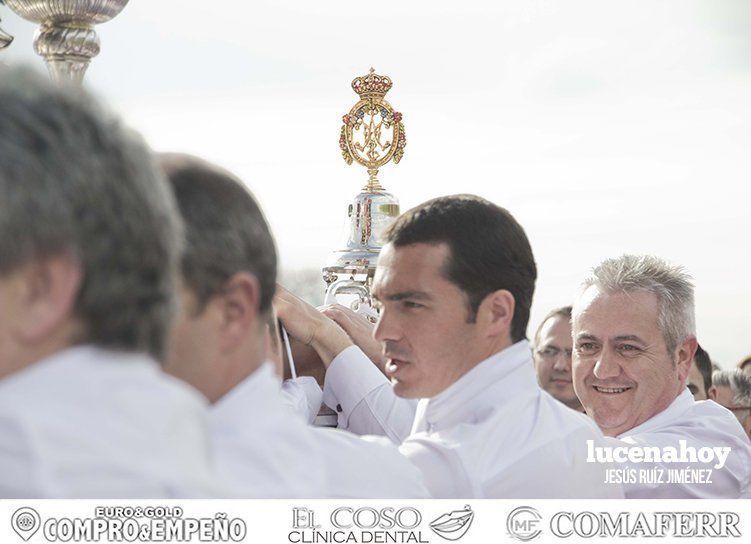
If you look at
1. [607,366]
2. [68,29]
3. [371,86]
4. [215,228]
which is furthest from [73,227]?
[371,86]

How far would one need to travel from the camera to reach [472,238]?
5.98 ft

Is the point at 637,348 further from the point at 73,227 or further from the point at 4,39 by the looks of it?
the point at 73,227

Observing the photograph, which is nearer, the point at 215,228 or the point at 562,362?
the point at 215,228

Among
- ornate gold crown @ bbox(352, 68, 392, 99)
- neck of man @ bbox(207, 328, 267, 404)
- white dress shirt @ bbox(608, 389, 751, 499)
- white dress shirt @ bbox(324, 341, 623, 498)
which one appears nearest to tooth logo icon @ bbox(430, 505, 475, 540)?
white dress shirt @ bbox(324, 341, 623, 498)

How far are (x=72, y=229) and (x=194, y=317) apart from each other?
27 cm

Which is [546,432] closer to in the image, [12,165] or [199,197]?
[199,197]

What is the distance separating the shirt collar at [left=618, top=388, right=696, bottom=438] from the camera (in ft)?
8.39

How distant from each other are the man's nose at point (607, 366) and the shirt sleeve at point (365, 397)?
55cm

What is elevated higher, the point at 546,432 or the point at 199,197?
the point at 199,197

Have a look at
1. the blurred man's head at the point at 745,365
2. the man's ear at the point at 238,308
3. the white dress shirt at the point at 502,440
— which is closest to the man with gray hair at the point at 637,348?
the white dress shirt at the point at 502,440

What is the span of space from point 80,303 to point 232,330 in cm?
25

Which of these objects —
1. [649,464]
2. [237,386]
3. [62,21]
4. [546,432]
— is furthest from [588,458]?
[62,21]

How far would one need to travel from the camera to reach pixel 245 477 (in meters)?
1.09

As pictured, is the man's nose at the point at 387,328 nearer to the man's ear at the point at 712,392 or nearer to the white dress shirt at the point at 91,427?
the white dress shirt at the point at 91,427
